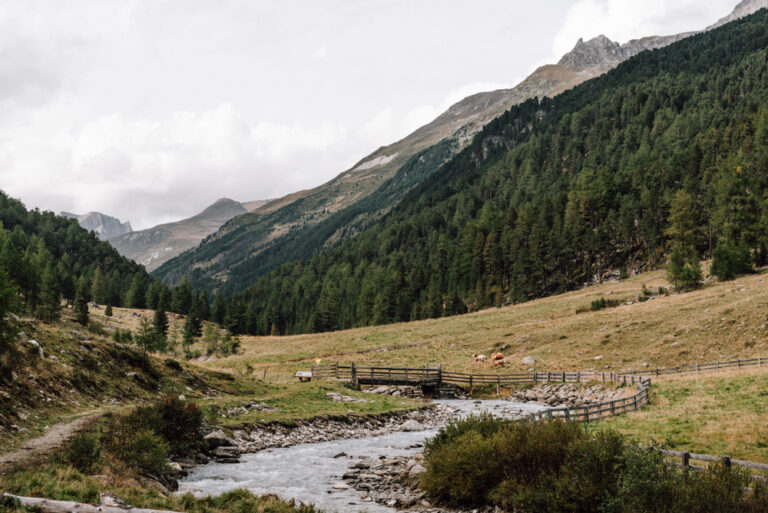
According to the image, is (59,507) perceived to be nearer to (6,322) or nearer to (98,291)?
(6,322)

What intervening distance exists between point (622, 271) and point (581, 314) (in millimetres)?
38153

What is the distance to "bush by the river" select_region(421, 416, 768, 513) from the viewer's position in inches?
457

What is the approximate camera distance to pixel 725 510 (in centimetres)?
1074

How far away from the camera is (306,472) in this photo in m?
20.0

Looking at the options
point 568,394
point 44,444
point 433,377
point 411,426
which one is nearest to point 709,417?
point 411,426

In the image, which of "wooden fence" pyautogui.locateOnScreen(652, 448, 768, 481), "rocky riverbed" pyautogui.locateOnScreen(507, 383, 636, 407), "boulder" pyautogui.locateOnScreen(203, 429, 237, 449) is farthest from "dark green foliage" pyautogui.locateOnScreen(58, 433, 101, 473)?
"rocky riverbed" pyautogui.locateOnScreen(507, 383, 636, 407)

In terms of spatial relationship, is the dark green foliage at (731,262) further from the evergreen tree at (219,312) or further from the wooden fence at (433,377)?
the evergreen tree at (219,312)

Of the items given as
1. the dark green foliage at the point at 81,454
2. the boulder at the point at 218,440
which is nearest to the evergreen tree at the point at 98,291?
the boulder at the point at 218,440

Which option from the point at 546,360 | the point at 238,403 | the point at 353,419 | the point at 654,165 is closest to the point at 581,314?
the point at 546,360

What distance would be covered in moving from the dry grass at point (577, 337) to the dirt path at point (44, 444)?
116ft

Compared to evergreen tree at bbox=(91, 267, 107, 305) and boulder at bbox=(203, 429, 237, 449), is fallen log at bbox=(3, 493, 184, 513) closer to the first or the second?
boulder at bbox=(203, 429, 237, 449)

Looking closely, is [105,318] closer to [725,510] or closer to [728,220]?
[725,510]

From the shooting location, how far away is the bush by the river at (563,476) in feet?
38.1

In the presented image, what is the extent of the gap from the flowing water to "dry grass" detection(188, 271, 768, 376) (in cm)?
3030
